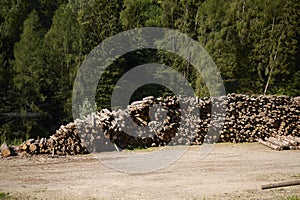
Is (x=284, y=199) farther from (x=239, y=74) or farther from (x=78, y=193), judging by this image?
(x=239, y=74)

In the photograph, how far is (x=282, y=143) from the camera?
12.5 metres

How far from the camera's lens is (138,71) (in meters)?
27.8

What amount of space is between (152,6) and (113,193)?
34.3 meters

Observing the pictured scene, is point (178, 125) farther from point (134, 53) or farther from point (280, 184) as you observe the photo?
point (134, 53)

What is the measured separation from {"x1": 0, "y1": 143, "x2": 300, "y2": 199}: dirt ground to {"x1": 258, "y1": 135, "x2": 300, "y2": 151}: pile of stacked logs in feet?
2.73

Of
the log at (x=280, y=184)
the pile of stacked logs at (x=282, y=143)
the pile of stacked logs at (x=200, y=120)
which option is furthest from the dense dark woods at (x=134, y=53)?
the log at (x=280, y=184)

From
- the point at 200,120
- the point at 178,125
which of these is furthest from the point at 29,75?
the point at 200,120

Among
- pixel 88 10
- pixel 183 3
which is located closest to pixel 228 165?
pixel 183 3

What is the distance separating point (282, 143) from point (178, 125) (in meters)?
3.34

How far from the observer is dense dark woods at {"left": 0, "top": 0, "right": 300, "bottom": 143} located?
2616 centimetres

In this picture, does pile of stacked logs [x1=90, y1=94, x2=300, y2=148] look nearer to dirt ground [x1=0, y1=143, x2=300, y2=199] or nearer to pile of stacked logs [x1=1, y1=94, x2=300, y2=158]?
pile of stacked logs [x1=1, y1=94, x2=300, y2=158]

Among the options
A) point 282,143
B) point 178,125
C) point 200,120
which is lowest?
point 282,143

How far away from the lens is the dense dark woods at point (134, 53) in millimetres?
26156

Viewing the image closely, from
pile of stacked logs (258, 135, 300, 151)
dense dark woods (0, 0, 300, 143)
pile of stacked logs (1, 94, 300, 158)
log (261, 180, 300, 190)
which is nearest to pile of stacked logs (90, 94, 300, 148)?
pile of stacked logs (1, 94, 300, 158)
